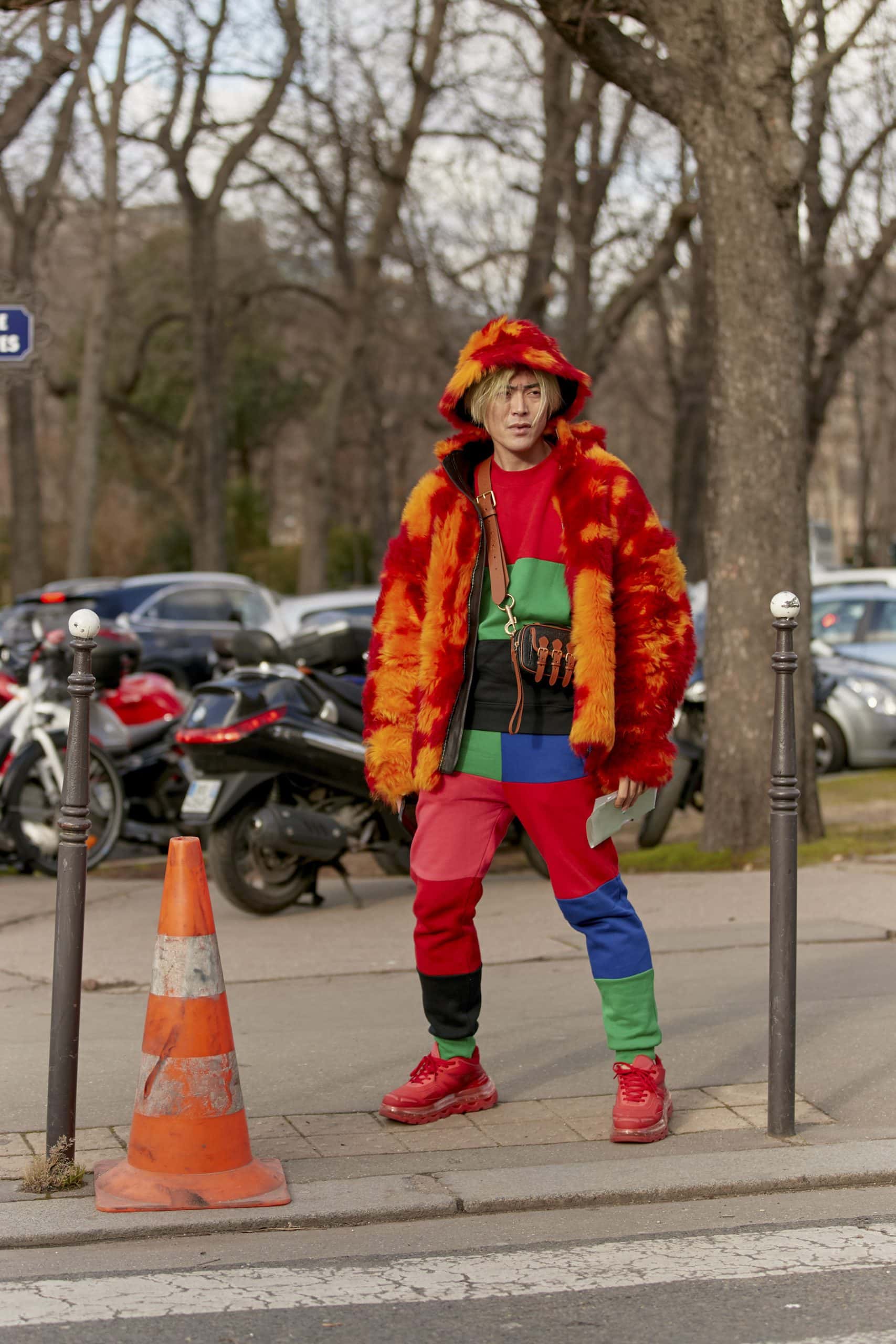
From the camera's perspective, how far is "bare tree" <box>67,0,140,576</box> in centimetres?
2341

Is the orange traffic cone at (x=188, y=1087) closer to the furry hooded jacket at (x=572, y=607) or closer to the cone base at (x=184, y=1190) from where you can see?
the cone base at (x=184, y=1190)

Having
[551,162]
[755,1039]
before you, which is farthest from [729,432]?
[551,162]

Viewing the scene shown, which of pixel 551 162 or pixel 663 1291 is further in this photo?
pixel 551 162

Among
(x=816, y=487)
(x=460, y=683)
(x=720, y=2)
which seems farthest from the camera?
(x=816, y=487)

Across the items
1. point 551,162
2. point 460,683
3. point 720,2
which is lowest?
point 460,683

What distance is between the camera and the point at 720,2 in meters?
9.24

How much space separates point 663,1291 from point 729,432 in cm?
628

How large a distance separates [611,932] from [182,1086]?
1.18 m

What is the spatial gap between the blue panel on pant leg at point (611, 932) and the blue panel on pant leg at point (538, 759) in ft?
1.02

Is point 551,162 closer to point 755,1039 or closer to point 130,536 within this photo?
point 755,1039

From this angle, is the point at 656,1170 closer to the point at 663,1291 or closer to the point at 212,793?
the point at 663,1291

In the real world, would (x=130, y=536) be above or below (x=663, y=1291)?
above

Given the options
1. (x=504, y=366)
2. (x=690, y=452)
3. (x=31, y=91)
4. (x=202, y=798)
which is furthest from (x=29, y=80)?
(x=690, y=452)

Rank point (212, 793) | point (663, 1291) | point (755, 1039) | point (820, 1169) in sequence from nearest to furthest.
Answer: point (663, 1291) → point (820, 1169) → point (755, 1039) → point (212, 793)
